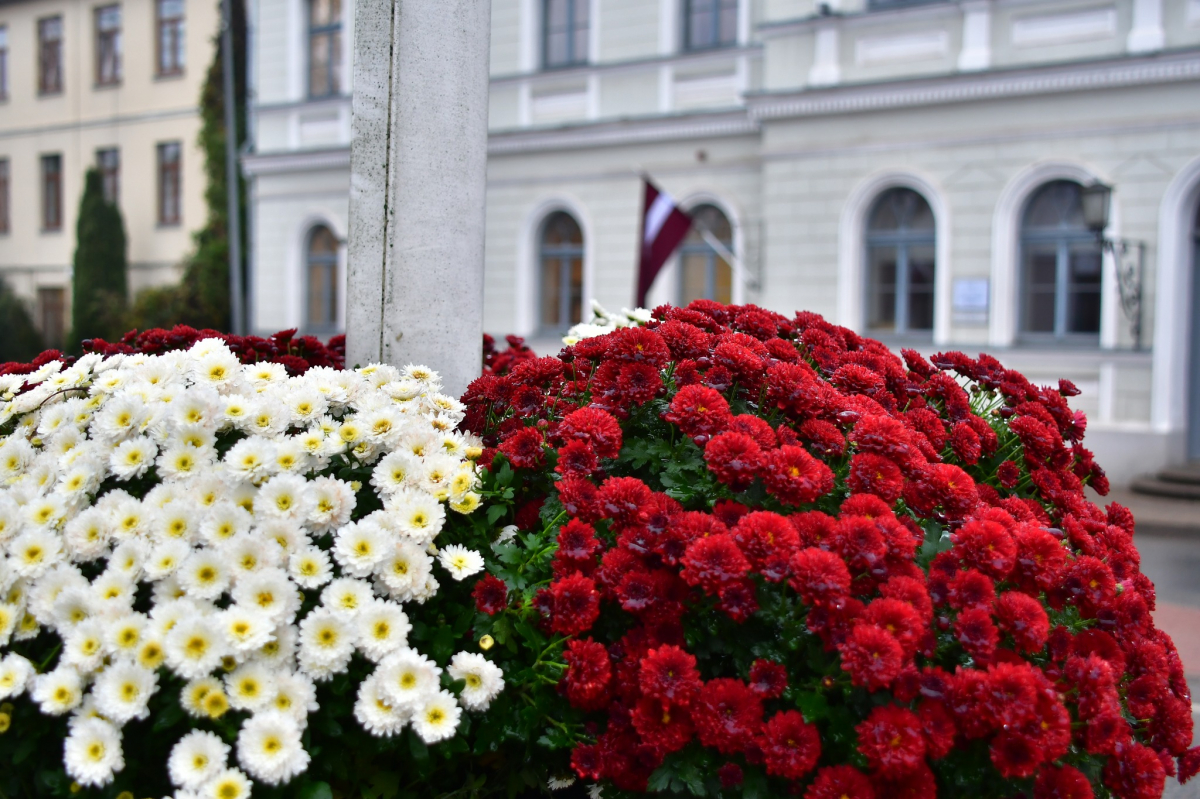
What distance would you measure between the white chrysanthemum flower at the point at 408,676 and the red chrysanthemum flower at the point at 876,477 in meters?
0.92

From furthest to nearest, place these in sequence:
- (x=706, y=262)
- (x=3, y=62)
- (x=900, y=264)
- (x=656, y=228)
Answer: (x=3, y=62) < (x=706, y=262) < (x=900, y=264) < (x=656, y=228)

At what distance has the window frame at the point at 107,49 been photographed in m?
24.6

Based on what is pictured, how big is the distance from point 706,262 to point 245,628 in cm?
1237

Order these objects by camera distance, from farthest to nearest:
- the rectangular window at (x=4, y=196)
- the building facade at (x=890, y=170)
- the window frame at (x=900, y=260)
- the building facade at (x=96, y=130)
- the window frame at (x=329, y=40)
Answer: the rectangular window at (x=4, y=196), the building facade at (x=96, y=130), the window frame at (x=329, y=40), the window frame at (x=900, y=260), the building facade at (x=890, y=170)

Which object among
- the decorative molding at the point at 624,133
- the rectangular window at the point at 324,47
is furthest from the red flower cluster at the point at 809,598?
the rectangular window at the point at 324,47

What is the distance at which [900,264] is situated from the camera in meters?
12.1

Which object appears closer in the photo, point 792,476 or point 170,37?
point 792,476

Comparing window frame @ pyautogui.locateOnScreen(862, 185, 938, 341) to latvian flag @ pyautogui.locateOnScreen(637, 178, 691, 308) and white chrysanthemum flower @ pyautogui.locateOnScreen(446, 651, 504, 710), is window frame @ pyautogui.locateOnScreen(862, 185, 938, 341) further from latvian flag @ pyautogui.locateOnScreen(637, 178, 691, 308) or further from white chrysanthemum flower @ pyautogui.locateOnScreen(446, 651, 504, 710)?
white chrysanthemum flower @ pyautogui.locateOnScreen(446, 651, 504, 710)

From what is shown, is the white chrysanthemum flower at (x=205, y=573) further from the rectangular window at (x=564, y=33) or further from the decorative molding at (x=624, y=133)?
the rectangular window at (x=564, y=33)

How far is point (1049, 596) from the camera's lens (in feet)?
7.16

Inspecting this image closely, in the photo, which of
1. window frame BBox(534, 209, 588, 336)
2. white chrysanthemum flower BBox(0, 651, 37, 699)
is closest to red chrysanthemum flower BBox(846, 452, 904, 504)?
white chrysanthemum flower BBox(0, 651, 37, 699)

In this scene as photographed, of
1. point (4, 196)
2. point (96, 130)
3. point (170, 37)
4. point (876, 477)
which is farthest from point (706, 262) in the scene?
point (4, 196)

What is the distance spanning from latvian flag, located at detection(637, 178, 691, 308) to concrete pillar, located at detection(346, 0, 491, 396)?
26.4 ft

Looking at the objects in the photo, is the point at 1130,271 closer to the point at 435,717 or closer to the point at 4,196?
the point at 435,717
